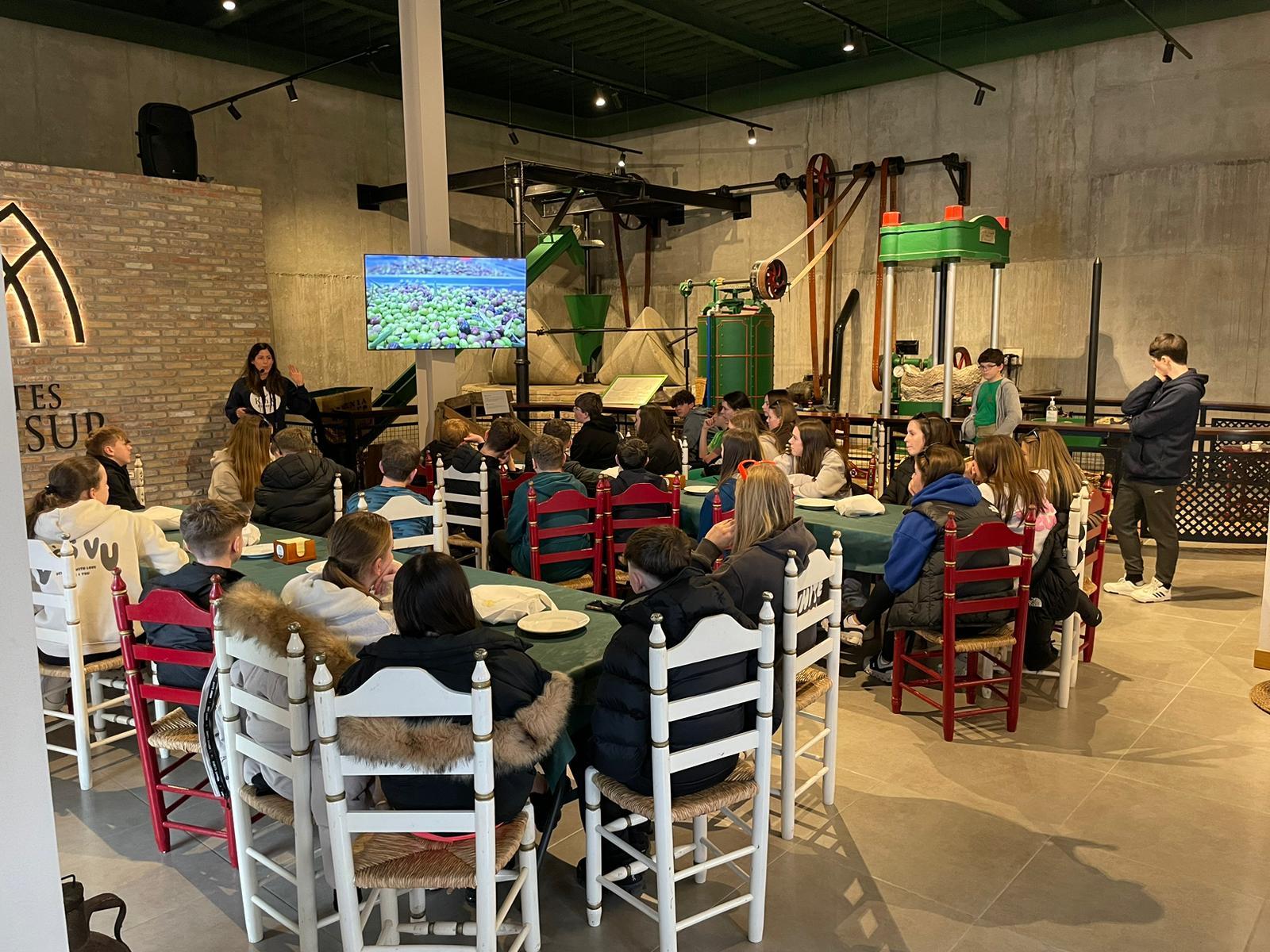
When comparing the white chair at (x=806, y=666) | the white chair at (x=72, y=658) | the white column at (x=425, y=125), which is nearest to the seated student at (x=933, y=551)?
the white chair at (x=806, y=666)

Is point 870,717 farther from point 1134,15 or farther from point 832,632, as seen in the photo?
point 1134,15

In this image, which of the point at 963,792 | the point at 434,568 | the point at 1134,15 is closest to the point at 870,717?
the point at 963,792

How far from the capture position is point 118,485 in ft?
17.3

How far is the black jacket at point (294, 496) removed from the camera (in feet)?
Result: 17.5

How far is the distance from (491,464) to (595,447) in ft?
4.34

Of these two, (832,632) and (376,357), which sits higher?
(376,357)

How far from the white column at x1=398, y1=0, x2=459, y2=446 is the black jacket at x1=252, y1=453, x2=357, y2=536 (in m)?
3.15

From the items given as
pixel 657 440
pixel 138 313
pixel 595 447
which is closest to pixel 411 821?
pixel 657 440

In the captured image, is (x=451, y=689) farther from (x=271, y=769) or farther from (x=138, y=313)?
(x=138, y=313)

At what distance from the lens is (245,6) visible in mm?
10828

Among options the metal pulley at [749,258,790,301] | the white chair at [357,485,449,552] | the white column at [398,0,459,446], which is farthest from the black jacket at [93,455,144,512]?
the metal pulley at [749,258,790,301]

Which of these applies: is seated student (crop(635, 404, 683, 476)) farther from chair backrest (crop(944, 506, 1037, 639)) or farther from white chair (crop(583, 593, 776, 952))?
white chair (crop(583, 593, 776, 952))

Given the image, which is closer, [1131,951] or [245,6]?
[1131,951]

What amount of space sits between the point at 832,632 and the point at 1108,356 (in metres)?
9.30
